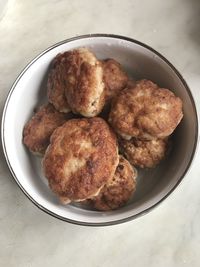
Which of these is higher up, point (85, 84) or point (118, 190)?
point (85, 84)

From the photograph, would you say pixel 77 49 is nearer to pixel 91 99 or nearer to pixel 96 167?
pixel 91 99

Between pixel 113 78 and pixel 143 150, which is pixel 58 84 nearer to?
pixel 113 78

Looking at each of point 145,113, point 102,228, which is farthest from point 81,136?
point 102,228

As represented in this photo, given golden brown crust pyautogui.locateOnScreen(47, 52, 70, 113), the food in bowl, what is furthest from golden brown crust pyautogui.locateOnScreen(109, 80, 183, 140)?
golden brown crust pyautogui.locateOnScreen(47, 52, 70, 113)

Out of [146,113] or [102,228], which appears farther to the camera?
[102,228]

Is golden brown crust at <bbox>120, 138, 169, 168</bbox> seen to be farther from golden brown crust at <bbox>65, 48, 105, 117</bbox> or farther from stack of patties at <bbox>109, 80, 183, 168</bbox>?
golden brown crust at <bbox>65, 48, 105, 117</bbox>
